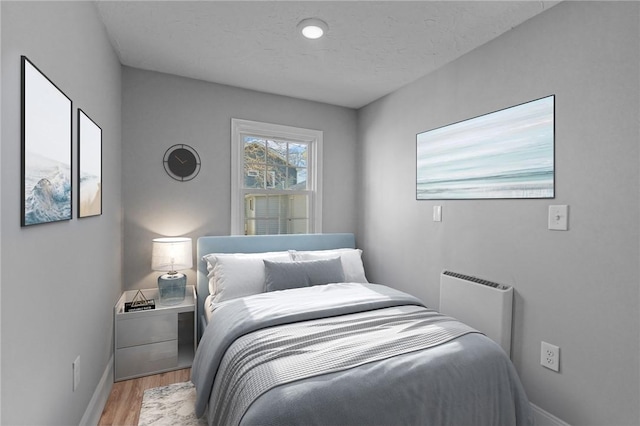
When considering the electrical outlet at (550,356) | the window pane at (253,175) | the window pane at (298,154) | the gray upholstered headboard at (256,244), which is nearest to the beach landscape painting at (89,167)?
the gray upholstered headboard at (256,244)

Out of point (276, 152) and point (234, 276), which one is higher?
point (276, 152)

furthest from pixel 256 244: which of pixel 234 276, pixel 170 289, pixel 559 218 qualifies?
pixel 559 218

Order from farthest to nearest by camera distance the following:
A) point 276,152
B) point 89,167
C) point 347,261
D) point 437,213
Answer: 1. point 276,152
2. point 347,261
3. point 437,213
4. point 89,167

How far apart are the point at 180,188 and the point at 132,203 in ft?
1.37

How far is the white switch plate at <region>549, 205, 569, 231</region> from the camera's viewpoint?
1.96 metres

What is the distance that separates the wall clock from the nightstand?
1163 mm

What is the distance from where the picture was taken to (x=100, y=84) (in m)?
2.17

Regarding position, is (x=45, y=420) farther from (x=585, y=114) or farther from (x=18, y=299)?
(x=585, y=114)

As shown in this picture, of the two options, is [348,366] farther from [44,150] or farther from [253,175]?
[253,175]

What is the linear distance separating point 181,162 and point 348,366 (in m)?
2.42

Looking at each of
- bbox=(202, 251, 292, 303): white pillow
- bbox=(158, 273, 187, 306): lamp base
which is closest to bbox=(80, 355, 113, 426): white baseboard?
bbox=(158, 273, 187, 306): lamp base

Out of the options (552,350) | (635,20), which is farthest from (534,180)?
(552,350)

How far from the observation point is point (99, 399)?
2.18 metres

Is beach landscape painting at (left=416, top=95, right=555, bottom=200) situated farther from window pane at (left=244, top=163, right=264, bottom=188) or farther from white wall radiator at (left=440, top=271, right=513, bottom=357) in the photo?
window pane at (left=244, top=163, right=264, bottom=188)
